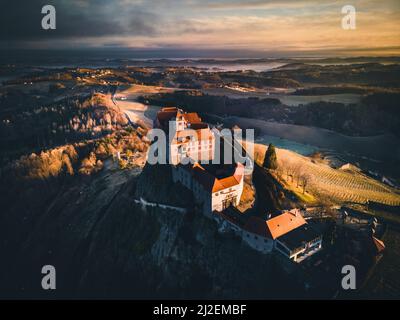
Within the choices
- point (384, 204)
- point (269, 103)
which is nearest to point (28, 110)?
point (269, 103)

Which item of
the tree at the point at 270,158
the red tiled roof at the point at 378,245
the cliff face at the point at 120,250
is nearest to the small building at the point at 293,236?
the cliff face at the point at 120,250

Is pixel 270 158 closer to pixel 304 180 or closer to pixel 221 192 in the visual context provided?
pixel 304 180

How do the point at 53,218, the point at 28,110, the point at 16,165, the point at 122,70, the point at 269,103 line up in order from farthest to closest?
the point at 122,70, the point at 28,110, the point at 269,103, the point at 16,165, the point at 53,218

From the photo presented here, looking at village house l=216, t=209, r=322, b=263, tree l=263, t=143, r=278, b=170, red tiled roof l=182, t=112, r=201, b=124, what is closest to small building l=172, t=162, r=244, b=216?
village house l=216, t=209, r=322, b=263

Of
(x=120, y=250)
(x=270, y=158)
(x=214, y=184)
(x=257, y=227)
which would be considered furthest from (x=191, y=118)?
(x=120, y=250)

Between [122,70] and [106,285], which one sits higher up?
[122,70]

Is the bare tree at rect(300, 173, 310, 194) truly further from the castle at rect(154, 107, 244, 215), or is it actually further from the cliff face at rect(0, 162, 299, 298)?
the cliff face at rect(0, 162, 299, 298)

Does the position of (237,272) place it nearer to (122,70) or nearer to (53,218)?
(53,218)

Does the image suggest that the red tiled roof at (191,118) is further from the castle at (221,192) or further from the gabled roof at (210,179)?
the gabled roof at (210,179)
